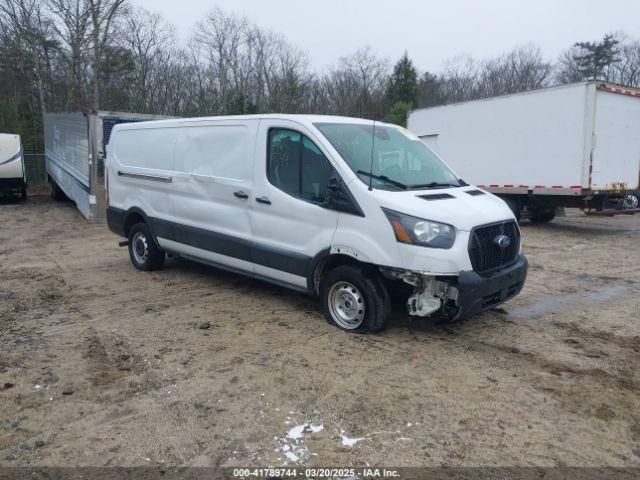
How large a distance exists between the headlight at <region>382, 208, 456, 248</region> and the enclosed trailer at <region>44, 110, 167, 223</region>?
32.9ft

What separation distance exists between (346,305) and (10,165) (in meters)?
16.7

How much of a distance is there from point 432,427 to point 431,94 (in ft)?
155

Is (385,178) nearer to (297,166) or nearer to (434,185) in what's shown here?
(434,185)

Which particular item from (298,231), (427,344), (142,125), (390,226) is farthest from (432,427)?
(142,125)

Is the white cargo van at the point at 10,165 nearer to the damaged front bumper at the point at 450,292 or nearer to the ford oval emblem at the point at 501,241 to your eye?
the damaged front bumper at the point at 450,292

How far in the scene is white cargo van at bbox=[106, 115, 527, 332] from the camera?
15.6ft

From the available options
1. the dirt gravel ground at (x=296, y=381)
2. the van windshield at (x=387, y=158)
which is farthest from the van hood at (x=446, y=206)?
the dirt gravel ground at (x=296, y=381)

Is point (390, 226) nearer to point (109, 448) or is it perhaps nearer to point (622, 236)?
point (109, 448)

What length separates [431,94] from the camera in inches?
1873

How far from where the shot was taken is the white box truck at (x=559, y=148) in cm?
1181

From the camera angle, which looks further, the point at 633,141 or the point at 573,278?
the point at 633,141

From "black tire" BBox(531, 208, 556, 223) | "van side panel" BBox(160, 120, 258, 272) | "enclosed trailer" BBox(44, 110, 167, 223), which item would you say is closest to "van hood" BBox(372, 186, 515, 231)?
A: "van side panel" BBox(160, 120, 258, 272)

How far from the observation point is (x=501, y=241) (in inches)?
198

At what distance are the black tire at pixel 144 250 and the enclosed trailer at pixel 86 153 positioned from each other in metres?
5.61
